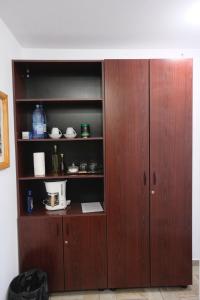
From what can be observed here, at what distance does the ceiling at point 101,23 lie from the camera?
1478mm

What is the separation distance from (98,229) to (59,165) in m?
0.73

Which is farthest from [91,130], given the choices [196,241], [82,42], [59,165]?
[196,241]

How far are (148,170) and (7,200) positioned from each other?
121cm

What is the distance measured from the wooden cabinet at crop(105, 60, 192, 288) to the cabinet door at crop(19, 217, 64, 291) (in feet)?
1.53

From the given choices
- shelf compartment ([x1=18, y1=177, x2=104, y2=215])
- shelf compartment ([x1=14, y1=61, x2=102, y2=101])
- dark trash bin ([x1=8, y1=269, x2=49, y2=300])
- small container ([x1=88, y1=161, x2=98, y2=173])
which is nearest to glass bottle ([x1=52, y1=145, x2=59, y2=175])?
shelf compartment ([x1=18, y1=177, x2=104, y2=215])

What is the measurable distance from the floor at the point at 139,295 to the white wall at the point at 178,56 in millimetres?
495

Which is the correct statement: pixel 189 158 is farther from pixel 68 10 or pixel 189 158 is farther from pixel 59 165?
pixel 68 10

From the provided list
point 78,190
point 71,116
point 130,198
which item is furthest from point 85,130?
point 130,198

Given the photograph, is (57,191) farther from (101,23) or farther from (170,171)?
(101,23)

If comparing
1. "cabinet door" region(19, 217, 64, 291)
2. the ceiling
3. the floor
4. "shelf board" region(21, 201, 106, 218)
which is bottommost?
the floor

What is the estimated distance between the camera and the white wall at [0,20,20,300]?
156 cm

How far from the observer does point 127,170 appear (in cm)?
186

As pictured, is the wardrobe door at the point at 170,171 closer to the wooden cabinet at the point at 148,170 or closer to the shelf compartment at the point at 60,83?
the wooden cabinet at the point at 148,170

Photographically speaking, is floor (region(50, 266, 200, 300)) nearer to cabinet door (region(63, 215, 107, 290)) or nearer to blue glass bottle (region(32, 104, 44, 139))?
cabinet door (region(63, 215, 107, 290))
